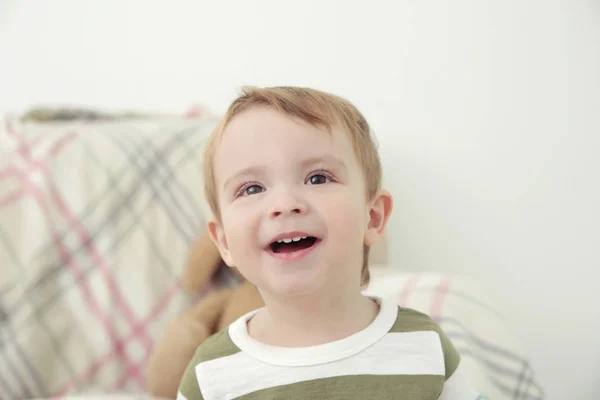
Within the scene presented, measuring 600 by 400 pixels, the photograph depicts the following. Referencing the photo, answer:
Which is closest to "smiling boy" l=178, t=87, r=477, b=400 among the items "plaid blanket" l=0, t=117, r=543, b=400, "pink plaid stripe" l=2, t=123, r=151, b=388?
"plaid blanket" l=0, t=117, r=543, b=400

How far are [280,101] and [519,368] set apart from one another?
30.3 inches

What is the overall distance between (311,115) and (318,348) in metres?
0.27

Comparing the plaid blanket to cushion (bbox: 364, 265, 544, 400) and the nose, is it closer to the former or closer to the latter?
cushion (bbox: 364, 265, 544, 400)

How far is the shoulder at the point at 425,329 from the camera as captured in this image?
727 mm

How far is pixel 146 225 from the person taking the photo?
4.57 ft

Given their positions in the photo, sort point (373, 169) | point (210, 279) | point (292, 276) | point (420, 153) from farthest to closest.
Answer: point (420, 153) < point (210, 279) < point (373, 169) < point (292, 276)

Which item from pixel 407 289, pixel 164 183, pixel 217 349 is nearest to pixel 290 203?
pixel 217 349

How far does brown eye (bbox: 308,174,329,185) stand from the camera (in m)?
0.67

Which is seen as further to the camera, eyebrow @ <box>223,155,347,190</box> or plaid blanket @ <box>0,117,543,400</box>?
plaid blanket @ <box>0,117,543,400</box>

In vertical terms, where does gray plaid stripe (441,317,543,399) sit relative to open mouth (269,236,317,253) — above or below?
below

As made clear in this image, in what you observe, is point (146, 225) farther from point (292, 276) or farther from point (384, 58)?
point (292, 276)

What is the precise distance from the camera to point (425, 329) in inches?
29.0

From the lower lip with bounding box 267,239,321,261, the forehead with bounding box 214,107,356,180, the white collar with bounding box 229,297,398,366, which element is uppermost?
the forehead with bounding box 214,107,356,180

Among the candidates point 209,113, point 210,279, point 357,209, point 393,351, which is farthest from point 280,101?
point 209,113
